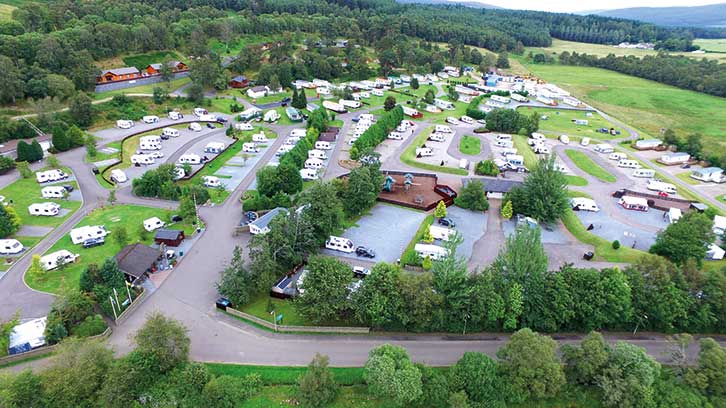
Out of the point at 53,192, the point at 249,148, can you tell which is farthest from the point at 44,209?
the point at 249,148

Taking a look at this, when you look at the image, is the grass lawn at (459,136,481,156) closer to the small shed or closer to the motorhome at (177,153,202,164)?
the motorhome at (177,153,202,164)

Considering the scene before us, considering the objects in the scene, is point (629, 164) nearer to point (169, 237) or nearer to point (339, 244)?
point (339, 244)

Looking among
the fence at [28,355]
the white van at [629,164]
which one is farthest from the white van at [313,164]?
the white van at [629,164]

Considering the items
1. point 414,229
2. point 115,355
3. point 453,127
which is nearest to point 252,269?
point 115,355

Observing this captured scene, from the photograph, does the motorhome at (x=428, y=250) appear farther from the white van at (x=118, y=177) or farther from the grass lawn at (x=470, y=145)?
the white van at (x=118, y=177)

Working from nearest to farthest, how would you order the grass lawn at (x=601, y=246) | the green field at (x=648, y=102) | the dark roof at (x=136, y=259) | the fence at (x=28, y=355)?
the fence at (x=28, y=355), the dark roof at (x=136, y=259), the grass lawn at (x=601, y=246), the green field at (x=648, y=102)

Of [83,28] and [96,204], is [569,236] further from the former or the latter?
[83,28]
